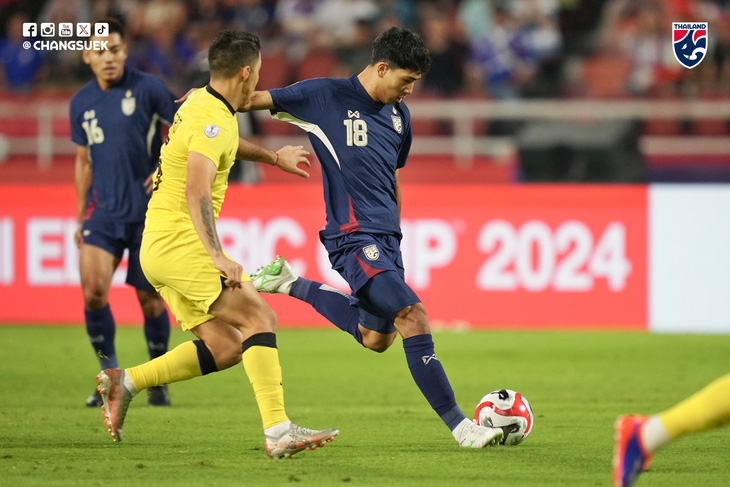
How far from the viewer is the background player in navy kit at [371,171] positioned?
6.05 m

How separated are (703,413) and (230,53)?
2.88 m

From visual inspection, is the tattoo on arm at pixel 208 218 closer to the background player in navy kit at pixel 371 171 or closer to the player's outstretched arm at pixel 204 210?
the player's outstretched arm at pixel 204 210

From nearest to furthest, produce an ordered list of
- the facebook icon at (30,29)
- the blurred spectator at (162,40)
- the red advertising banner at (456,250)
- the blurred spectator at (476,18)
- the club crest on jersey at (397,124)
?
the club crest on jersey at (397,124), the red advertising banner at (456,250), the blurred spectator at (162,40), the facebook icon at (30,29), the blurred spectator at (476,18)

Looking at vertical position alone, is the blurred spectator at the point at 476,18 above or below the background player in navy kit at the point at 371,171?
above

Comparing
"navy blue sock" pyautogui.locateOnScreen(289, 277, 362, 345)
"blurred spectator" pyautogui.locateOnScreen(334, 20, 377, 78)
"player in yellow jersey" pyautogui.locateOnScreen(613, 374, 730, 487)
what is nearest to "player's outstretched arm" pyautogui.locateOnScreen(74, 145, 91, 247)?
"navy blue sock" pyautogui.locateOnScreen(289, 277, 362, 345)

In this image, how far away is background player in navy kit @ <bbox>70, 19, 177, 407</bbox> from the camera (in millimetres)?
7738

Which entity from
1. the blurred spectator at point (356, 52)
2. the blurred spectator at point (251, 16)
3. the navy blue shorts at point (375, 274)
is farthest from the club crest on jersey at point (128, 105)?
the blurred spectator at point (251, 16)

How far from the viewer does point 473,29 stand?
1588 cm

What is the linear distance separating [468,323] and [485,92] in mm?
4264

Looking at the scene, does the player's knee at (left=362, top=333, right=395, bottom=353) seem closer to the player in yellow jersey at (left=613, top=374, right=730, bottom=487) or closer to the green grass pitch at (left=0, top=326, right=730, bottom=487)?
the green grass pitch at (left=0, top=326, right=730, bottom=487)

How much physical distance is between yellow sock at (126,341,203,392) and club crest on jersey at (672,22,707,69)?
9544mm

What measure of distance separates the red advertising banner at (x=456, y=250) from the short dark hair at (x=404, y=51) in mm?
5675

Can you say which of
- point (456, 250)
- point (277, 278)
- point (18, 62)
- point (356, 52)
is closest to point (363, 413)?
point (277, 278)

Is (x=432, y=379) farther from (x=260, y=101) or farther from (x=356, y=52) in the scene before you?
(x=356, y=52)
